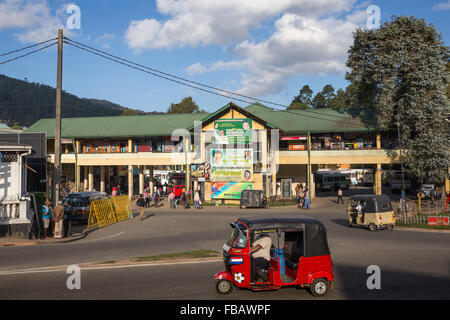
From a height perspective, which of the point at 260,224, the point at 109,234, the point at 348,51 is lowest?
Result: the point at 109,234

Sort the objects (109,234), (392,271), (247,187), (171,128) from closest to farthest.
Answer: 1. (392,271)
2. (109,234)
3. (247,187)
4. (171,128)

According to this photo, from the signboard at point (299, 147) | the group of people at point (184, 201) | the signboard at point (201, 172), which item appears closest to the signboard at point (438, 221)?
the group of people at point (184, 201)

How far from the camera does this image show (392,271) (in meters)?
11.2

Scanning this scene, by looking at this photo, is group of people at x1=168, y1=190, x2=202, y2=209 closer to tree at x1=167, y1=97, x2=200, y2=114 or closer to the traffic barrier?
the traffic barrier

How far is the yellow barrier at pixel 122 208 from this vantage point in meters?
25.6

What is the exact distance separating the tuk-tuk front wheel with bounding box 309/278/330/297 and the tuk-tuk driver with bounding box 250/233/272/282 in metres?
1.13

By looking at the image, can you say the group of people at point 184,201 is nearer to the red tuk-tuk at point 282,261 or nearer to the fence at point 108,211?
the fence at point 108,211

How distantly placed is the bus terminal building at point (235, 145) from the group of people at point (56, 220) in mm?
17980

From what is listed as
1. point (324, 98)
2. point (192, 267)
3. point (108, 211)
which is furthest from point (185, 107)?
point (192, 267)

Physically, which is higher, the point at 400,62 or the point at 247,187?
the point at 400,62

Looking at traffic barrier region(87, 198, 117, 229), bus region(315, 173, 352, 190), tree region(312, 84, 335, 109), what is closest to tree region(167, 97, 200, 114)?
tree region(312, 84, 335, 109)
